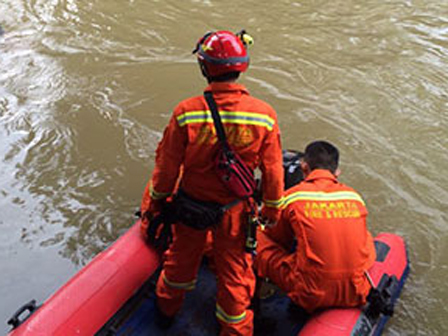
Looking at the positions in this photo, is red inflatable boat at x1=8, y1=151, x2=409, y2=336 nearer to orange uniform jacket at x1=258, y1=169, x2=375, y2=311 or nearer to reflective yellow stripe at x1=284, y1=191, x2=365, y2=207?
orange uniform jacket at x1=258, y1=169, x2=375, y2=311

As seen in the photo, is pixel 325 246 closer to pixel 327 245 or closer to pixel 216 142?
pixel 327 245

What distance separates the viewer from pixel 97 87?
577 centimetres

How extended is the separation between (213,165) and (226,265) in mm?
533

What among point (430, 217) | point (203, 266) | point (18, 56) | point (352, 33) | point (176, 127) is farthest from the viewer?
point (352, 33)

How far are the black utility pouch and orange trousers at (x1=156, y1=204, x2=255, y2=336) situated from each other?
0.07 metres

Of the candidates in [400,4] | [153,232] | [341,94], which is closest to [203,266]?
[153,232]

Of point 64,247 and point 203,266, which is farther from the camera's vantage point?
point 64,247

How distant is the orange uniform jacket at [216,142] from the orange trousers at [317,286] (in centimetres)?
50

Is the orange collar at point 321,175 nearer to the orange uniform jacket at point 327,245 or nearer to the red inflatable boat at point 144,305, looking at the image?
the orange uniform jacket at point 327,245

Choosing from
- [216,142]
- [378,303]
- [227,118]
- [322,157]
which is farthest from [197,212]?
[378,303]

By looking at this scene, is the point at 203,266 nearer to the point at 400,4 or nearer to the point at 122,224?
the point at 122,224

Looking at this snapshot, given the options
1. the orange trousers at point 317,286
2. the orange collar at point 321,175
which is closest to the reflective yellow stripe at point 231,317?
the orange trousers at point 317,286

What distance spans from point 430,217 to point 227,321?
2423 mm

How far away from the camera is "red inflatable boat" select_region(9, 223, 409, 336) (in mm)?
2301
